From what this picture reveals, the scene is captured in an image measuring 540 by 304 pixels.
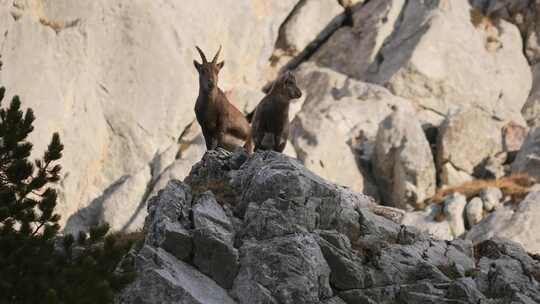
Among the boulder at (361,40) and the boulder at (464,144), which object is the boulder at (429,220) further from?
the boulder at (361,40)

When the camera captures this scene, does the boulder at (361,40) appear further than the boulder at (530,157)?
Yes

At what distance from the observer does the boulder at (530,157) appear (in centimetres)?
4028

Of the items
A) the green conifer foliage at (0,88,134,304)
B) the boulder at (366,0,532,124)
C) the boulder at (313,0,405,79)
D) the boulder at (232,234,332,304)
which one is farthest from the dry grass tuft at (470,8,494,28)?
the green conifer foliage at (0,88,134,304)

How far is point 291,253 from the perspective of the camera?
16562mm

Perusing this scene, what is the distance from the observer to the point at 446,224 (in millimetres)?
36688

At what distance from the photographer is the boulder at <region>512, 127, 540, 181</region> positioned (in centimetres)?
4028

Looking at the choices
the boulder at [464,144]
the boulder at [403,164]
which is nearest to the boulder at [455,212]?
the boulder at [403,164]

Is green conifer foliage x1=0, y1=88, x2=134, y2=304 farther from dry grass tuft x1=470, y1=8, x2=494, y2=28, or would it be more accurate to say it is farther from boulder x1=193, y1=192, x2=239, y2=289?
dry grass tuft x1=470, y1=8, x2=494, y2=28

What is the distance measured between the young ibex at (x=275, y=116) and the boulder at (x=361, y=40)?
30022 mm

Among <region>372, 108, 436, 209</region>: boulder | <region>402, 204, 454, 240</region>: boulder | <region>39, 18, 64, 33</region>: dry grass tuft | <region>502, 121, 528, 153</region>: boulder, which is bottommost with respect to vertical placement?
<region>402, 204, 454, 240</region>: boulder

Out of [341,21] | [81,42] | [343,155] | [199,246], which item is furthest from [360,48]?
[199,246]

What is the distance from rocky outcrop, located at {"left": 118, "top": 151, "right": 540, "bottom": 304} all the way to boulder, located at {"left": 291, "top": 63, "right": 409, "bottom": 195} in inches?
864

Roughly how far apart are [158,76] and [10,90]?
7.83 meters

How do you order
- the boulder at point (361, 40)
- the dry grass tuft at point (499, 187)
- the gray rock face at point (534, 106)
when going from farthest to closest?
1. the boulder at point (361, 40)
2. the gray rock face at point (534, 106)
3. the dry grass tuft at point (499, 187)
